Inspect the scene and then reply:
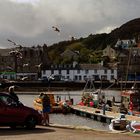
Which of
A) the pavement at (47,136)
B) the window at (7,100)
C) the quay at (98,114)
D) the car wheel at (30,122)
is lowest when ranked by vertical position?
the quay at (98,114)

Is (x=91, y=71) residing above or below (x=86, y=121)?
above

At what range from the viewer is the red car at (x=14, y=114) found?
26.2 m

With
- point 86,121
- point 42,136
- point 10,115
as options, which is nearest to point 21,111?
point 10,115

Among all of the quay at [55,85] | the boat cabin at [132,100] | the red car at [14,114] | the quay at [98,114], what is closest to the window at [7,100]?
the red car at [14,114]

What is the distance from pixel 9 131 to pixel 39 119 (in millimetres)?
2514

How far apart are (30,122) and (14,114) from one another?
3.76ft

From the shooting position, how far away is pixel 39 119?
2783 cm

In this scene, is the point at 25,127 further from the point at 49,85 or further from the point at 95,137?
the point at 49,85

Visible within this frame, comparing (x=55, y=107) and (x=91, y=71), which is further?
(x=91, y=71)

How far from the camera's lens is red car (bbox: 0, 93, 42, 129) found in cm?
2620

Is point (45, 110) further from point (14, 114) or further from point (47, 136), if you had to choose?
point (47, 136)

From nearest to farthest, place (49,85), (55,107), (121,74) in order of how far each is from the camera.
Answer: (55,107), (49,85), (121,74)

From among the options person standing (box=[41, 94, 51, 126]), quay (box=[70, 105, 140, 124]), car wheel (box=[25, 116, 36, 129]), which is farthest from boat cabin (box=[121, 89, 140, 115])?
car wheel (box=[25, 116, 36, 129])

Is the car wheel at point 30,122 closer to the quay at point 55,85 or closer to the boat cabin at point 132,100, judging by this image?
the boat cabin at point 132,100
